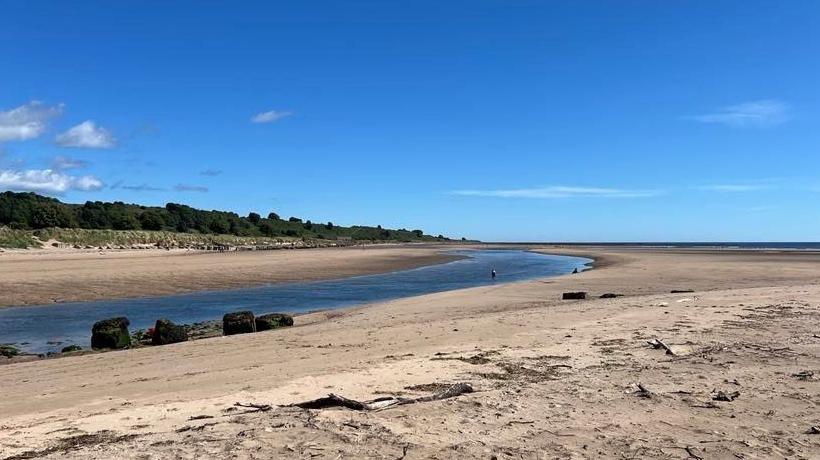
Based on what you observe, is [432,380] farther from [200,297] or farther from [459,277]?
[459,277]

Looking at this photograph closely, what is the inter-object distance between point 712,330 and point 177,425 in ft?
33.1

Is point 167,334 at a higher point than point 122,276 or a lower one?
lower

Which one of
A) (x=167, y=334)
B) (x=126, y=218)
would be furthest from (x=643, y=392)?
(x=126, y=218)

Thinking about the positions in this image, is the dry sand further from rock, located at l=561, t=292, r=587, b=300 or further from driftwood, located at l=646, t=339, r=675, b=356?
rock, located at l=561, t=292, r=587, b=300

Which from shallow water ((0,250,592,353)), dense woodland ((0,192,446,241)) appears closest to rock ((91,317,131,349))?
shallow water ((0,250,592,353))

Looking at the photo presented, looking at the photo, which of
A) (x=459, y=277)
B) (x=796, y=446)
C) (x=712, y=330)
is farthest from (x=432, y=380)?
(x=459, y=277)

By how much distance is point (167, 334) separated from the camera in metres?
13.6

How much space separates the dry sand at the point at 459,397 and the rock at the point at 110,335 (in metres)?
1.34

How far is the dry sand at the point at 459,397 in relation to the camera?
215 inches

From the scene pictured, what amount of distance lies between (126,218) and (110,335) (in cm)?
7631

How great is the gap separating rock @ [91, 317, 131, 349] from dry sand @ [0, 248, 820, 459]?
1.34m

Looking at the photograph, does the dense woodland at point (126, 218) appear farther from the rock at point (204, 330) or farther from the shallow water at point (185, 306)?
the rock at point (204, 330)

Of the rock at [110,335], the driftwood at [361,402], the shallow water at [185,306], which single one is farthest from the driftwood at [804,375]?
the shallow water at [185,306]

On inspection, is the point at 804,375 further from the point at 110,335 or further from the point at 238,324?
the point at 110,335
